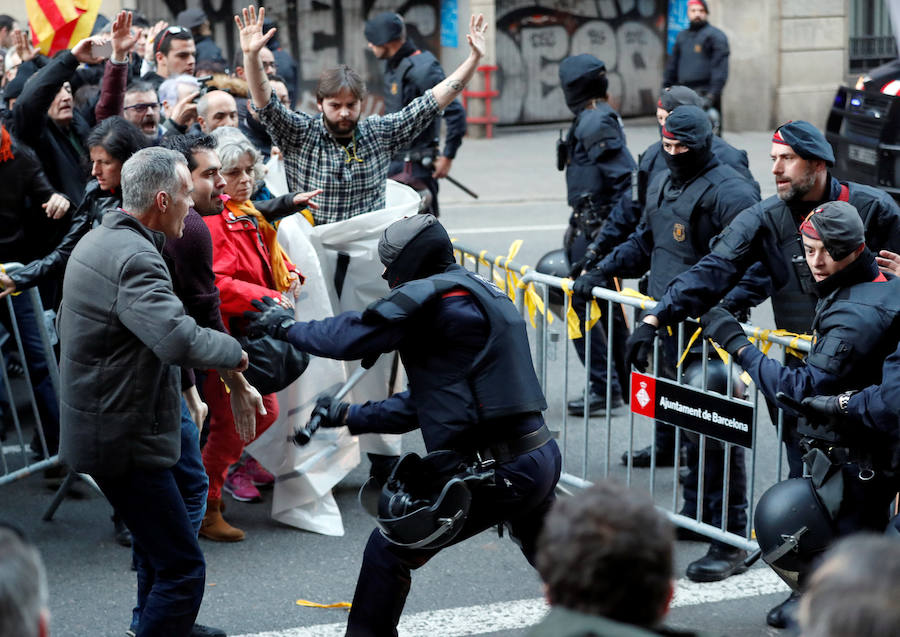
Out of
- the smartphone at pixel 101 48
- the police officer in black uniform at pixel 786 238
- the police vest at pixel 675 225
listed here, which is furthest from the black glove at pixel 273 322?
the smartphone at pixel 101 48

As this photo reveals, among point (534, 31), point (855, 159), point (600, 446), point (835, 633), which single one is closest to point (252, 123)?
point (600, 446)

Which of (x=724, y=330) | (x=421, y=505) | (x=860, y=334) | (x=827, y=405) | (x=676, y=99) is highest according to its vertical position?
(x=676, y=99)

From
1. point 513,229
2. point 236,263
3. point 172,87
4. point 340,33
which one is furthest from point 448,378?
point 340,33

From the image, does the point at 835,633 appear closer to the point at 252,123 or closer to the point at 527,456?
the point at 527,456

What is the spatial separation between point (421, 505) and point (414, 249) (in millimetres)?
866

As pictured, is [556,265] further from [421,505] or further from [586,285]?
[421,505]

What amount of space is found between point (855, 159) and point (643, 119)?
404 inches

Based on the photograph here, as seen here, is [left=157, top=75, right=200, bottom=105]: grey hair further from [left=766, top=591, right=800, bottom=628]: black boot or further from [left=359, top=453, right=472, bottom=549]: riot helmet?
[left=766, top=591, right=800, bottom=628]: black boot

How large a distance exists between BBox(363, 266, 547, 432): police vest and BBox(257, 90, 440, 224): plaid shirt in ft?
6.87

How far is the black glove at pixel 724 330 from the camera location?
4570 millimetres

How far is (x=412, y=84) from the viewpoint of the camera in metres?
9.32

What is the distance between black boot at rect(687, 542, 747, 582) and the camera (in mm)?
5152

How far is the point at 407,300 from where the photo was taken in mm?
4016

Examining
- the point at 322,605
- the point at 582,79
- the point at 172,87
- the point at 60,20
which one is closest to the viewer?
the point at 322,605
